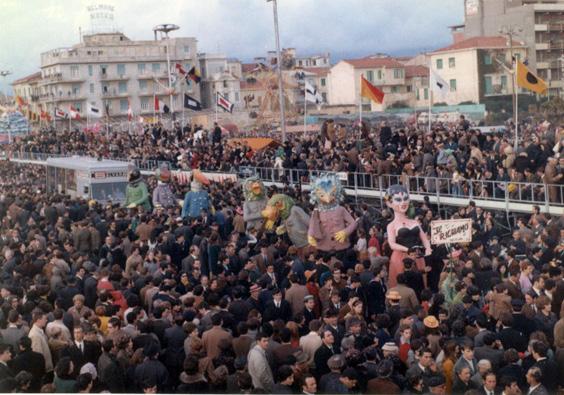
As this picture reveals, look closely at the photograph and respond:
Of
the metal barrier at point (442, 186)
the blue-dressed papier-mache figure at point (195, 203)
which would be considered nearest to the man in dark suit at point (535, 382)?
the metal barrier at point (442, 186)

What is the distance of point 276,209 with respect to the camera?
12.8 meters

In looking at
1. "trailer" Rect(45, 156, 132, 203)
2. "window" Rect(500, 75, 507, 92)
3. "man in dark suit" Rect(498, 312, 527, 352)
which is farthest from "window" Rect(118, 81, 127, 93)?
"man in dark suit" Rect(498, 312, 527, 352)

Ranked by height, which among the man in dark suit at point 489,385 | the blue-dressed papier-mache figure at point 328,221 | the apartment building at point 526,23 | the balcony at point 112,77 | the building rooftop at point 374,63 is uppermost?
the apartment building at point 526,23

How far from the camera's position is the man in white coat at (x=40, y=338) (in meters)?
7.58

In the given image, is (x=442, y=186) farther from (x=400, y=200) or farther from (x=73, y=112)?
(x=73, y=112)

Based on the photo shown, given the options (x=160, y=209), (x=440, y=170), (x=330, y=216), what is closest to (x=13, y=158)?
(x=160, y=209)

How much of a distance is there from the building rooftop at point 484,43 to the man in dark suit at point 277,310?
38.6ft

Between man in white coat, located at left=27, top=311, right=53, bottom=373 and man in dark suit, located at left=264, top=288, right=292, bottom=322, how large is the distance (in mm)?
1929

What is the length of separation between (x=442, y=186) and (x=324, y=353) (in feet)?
27.0

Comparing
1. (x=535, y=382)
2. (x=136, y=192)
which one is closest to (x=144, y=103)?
(x=136, y=192)

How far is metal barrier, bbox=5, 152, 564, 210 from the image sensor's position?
43.7 ft

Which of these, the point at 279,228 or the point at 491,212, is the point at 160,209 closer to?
the point at 279,228

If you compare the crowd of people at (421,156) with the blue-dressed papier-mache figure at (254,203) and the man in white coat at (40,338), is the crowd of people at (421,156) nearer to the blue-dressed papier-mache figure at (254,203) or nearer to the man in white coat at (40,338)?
the blue-dressed papier-mache figure at (254,203)

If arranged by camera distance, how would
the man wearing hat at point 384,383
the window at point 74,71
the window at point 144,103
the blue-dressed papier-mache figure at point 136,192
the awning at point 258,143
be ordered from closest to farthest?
the man wearing hat at point 384,383, the blue-dressed papier-mache figure at point 136,192, the awning at point 258,143, the window at point 74,71, the window at point 144,103
